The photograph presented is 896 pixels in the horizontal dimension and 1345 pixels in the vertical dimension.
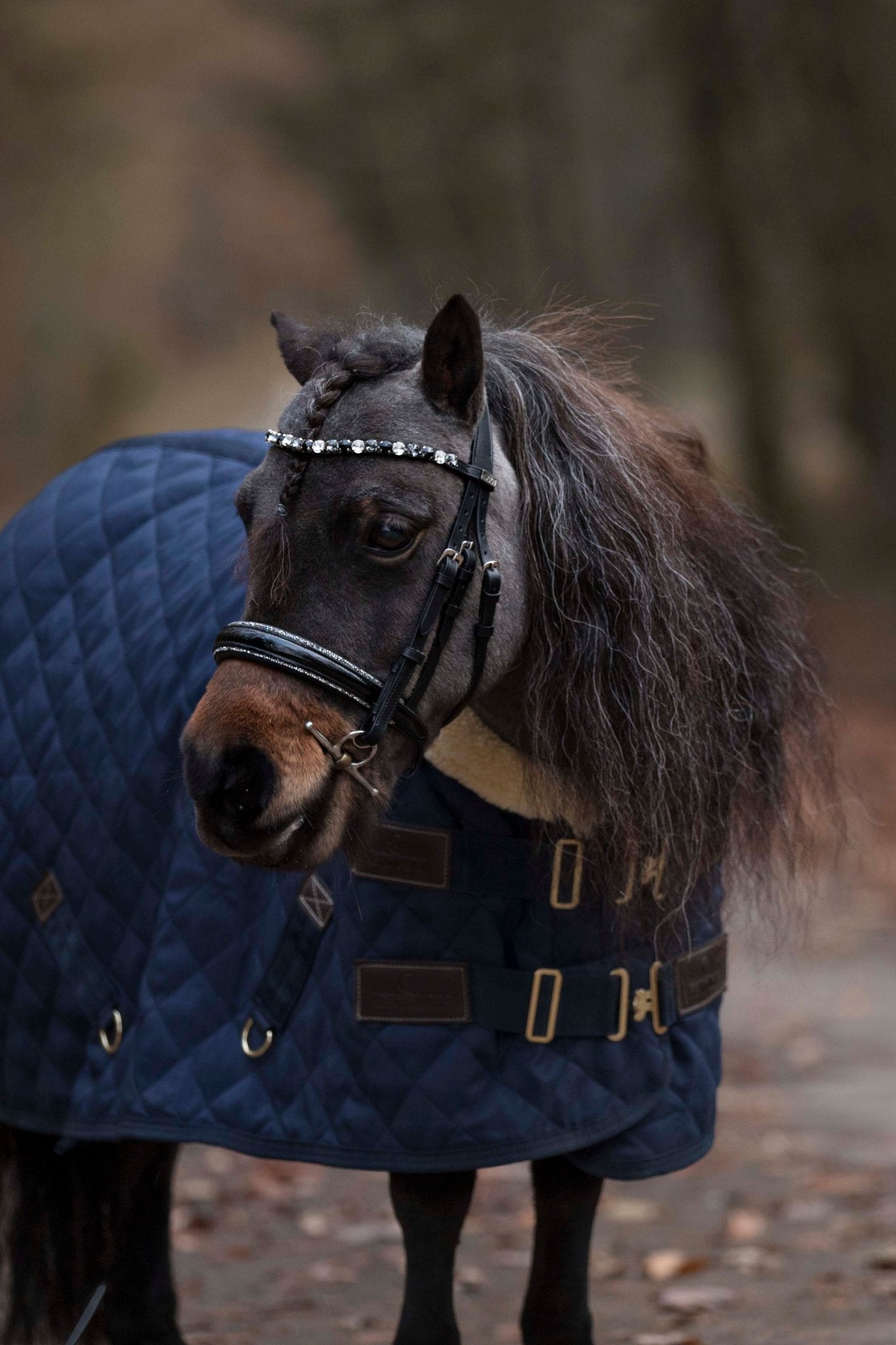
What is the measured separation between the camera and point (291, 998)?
218 centimetres

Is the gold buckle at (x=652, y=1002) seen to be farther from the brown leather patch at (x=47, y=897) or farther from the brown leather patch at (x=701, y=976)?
the brown leather patch at (x=47, y=897)

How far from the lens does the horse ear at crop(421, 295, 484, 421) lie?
1815 millimetres

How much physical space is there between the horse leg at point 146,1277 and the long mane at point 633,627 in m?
1.21

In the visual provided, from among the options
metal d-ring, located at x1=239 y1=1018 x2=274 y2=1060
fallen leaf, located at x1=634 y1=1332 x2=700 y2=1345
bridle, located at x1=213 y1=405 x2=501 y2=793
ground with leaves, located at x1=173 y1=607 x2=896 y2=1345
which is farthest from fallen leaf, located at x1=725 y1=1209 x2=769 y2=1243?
bridle, located at x1=213 y1=405 x2=501 y2=793

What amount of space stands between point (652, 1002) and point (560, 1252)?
393 millimetres

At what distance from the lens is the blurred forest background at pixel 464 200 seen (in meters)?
12.1

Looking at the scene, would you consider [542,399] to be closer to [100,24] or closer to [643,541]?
[643,541]

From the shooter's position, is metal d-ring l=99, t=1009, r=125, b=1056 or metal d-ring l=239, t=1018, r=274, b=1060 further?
metal d-ring l=99, t=1009, r=125, b=1056

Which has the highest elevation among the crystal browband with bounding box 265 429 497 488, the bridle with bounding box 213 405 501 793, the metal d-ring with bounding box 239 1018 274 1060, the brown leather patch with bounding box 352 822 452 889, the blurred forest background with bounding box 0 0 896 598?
the blurred forest background with bounding box 0 0 896 598

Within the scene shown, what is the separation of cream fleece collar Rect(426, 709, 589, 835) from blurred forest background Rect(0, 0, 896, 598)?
10.2 m

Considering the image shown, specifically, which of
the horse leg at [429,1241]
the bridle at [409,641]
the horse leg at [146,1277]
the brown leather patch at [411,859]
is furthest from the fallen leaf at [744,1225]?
the bridle at [409,641]

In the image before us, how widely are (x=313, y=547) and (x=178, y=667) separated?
684 mm

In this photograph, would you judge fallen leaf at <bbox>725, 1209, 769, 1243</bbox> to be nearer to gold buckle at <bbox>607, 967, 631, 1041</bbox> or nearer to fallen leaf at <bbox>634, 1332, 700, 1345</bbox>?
fallen leaf at <bbox>634, 1332, 700, 1345</bbox>

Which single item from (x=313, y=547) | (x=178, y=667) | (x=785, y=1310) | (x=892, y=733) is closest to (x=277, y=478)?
(x=313, y=547)
